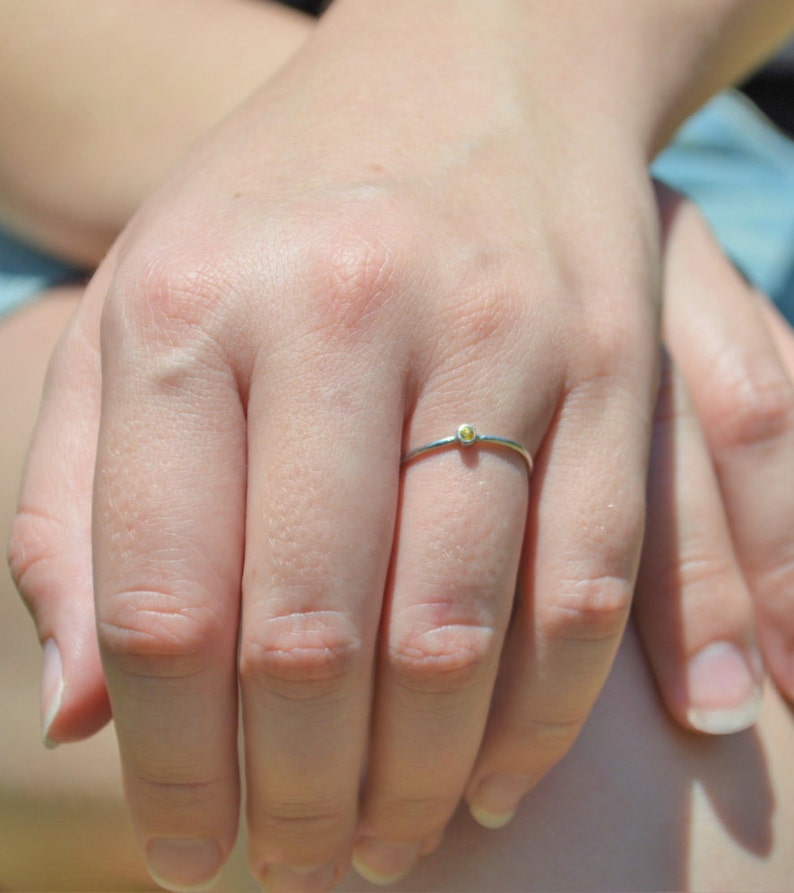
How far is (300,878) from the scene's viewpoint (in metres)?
0.58

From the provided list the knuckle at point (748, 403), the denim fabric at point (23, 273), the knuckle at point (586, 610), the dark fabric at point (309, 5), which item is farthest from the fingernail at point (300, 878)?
the dark fabric at point (309, 5)

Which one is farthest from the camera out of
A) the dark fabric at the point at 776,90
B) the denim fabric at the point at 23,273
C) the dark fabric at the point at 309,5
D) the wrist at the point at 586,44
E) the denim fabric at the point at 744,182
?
the dark fabric at the point at 776,90

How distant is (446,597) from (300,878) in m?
0.22

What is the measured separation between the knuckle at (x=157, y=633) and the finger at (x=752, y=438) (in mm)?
454

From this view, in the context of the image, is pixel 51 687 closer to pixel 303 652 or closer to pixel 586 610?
pixel 303 652

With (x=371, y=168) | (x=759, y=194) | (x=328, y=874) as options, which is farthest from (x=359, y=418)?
(x=759, y=194)

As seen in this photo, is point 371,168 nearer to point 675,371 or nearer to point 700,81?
point 675,371

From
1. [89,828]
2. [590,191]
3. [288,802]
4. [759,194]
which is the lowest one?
[89,828]

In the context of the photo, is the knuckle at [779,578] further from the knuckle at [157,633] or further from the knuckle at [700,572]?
the knuckle at [157,633]

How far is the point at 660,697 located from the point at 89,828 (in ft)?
1.59

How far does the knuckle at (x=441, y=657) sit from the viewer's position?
1.66 ft

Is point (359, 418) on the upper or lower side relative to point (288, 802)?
upper

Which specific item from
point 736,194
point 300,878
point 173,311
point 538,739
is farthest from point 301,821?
point 736,194

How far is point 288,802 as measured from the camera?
0.54 meters
